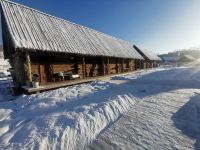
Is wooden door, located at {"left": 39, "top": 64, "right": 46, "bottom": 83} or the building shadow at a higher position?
wooden door, located at {"left": 39, "top": 64, "right": 46, "bottom": 83}

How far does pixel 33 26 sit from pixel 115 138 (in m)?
9.75

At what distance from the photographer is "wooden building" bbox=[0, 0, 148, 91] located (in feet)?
30.8

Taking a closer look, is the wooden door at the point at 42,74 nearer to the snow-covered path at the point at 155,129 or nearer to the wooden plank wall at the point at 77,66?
the wooden plank wall at the point at 77,66

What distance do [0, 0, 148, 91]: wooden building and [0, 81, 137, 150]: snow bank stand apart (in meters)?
3.96

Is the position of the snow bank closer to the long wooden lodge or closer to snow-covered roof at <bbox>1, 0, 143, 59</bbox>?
the long wooden lodge

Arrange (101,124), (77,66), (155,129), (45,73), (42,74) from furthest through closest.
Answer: (77,66) < (45,73) < (42,74) < (101,124) < (155,129)

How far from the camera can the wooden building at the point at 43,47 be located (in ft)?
30.8

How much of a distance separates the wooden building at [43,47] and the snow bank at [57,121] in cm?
396

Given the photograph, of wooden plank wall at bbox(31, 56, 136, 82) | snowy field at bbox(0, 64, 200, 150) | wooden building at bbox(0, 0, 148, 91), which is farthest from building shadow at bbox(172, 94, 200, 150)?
wooden plank wall at bbox(31, 56, 136, 82)

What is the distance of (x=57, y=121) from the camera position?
4.60 m

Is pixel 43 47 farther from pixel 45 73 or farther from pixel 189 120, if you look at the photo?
pixel 189 120

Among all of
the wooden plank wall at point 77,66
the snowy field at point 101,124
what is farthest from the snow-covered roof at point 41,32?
the snowy field at point 101,124

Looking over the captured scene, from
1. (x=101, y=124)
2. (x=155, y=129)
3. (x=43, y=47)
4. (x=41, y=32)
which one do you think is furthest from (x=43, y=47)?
(x=155, y=129)

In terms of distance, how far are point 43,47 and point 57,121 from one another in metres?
6.39
